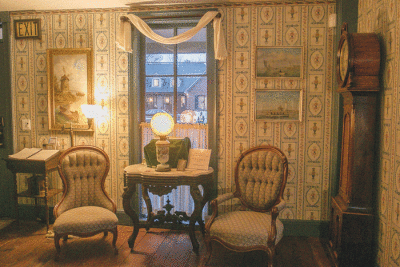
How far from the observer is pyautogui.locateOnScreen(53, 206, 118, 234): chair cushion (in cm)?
301

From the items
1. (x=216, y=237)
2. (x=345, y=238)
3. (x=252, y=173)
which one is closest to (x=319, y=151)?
(x=252, y=173)

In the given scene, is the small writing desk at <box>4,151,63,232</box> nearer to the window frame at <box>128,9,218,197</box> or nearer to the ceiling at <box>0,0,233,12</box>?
the window frame at <box>128,9,218,197</box>

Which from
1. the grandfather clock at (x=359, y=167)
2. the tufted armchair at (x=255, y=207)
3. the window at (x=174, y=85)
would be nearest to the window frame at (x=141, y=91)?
the window at (x=174, y=85)

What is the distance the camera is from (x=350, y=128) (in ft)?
8.94

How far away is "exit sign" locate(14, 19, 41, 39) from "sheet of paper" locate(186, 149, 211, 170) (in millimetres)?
2611

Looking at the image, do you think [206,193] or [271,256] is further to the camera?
[206,193]

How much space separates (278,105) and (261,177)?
3.00 feet

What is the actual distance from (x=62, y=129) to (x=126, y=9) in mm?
1732

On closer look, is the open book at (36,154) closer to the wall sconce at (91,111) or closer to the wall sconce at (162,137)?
the wall sconce at (91,111)

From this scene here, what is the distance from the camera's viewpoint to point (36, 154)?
3762 millimetres

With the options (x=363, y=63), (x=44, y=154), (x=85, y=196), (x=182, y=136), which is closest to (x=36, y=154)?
(x=44, y=154)

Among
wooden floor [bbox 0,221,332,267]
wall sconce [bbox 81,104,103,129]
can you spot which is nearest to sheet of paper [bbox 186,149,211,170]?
wooden floor [bbox 0,221,332,267]

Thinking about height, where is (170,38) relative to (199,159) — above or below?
above

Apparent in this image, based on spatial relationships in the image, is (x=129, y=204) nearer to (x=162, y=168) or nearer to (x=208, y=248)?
(x=162, y=168)
